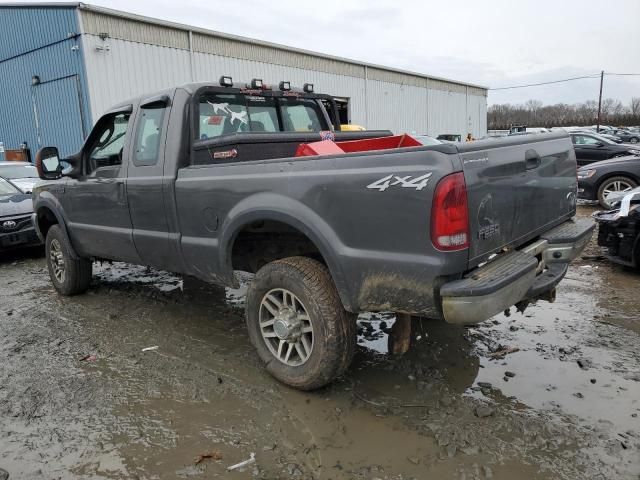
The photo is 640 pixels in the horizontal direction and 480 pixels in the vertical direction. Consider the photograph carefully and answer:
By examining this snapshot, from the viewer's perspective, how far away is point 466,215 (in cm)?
254

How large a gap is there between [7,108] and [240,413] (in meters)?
18.3

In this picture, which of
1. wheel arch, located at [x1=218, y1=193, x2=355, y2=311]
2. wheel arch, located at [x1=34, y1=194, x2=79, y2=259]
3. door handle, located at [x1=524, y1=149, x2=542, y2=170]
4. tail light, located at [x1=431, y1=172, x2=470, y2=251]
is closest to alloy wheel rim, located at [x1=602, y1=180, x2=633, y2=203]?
door handle, located at [x1=524, y1=149, x2=542, y2=170]

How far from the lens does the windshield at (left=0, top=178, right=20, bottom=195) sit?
28.0 feet

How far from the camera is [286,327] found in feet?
10.5

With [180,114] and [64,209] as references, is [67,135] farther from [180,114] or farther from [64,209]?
[180,114]

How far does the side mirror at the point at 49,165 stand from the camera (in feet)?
16.5

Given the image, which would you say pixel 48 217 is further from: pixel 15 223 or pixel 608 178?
pixel 608 178

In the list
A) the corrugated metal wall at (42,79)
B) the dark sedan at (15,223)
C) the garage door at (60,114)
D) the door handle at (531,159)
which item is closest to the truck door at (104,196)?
the door handle at (531,159)

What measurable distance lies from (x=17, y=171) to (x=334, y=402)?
35.7ft

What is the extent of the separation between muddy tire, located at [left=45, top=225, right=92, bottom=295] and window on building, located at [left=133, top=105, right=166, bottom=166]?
1724 millimetres

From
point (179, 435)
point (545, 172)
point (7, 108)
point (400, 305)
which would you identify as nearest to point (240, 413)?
point (179, 435)

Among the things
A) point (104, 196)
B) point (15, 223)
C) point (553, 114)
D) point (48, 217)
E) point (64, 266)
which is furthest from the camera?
point (553, 114)

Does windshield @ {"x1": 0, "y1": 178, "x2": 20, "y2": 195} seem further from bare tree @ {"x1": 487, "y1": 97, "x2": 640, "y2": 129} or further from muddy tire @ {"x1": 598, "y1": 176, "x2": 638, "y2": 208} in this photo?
bare tree @ {"x1": 487, "y1": 97, "x2": 640, "y2": 129}

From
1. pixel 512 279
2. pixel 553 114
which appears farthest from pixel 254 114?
pixel 553 114
